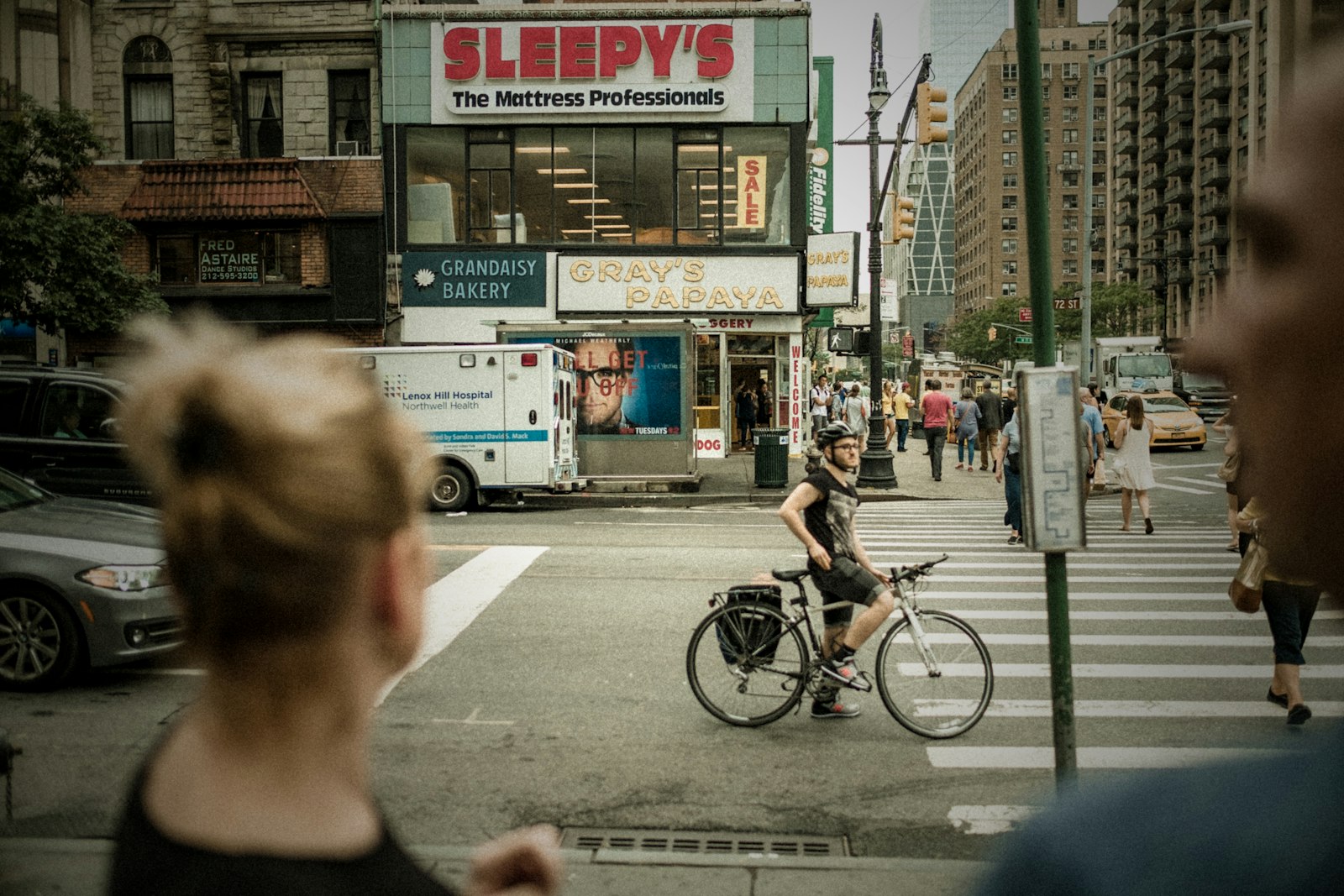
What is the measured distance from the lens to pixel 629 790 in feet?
19.6

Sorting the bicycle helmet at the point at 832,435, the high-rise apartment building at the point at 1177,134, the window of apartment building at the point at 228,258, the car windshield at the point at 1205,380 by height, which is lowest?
the bicycle helmet at the point at 832,435

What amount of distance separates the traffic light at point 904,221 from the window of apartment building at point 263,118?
15705 millimetres

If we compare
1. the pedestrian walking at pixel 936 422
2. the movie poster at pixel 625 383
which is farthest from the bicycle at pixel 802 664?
the pedestrian walking at pixel 936 422

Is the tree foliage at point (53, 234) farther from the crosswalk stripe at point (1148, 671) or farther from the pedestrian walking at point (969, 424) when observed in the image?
the pedestrian walking at point (969, 424)

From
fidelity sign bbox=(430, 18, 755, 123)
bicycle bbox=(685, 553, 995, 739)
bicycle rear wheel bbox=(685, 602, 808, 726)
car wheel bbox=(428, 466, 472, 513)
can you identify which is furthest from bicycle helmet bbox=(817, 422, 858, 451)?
fidelity sign bbox=(430, 18, 755, 123)

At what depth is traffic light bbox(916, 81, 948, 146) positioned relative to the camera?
52.6ft

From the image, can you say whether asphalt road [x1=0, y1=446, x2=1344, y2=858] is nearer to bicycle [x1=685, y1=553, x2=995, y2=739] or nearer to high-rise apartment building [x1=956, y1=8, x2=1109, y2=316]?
bicycle [x1=685, y1=553, x2=995, y2=739]

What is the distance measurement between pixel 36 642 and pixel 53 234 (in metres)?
13.9

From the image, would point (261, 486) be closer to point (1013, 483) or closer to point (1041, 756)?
point (1041, 756)

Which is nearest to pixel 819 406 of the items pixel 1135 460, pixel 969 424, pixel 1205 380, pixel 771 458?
pixel 969 424

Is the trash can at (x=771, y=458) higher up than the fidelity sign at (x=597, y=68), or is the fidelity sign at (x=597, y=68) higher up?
the fidelity sign at (x=597, y=68)

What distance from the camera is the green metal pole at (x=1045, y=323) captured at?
4848mm

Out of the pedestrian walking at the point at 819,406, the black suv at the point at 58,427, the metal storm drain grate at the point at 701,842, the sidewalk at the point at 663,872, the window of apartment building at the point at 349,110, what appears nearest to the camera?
the sidewalk at the point at 663,872

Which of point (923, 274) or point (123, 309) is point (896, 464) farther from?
point (923, 274)
